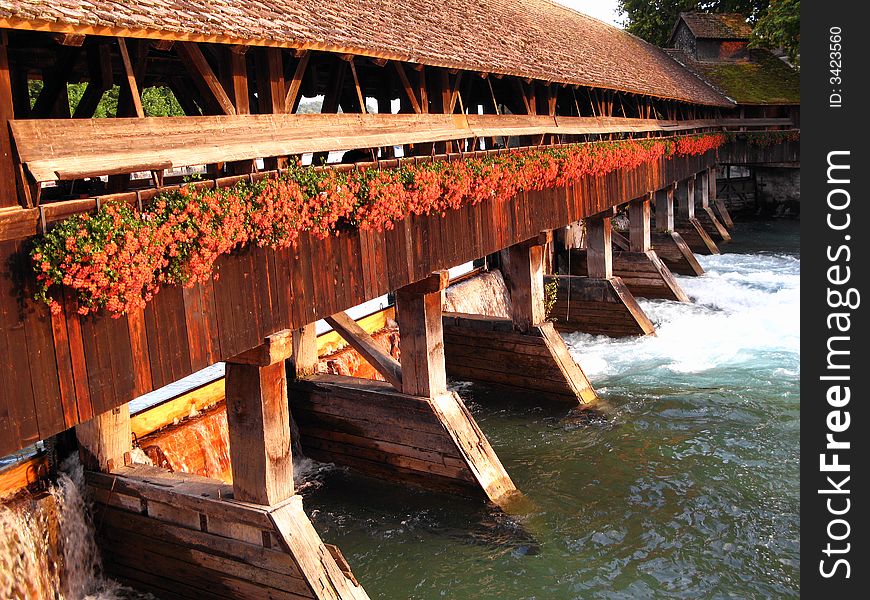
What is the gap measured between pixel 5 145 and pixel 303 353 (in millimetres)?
5307

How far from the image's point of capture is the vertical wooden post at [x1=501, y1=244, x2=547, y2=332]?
436 inches

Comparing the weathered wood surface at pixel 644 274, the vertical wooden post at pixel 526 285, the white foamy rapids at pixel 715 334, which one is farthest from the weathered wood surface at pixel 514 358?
the weathered wood surface at pixel 644 274

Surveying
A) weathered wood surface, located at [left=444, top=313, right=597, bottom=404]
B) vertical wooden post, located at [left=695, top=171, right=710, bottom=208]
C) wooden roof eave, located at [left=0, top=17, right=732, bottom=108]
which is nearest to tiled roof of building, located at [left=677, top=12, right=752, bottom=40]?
vertical wooden post, located at [left=695, top=171, right=710, bottom=208]

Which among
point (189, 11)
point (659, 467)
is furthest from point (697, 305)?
point (189, 11)

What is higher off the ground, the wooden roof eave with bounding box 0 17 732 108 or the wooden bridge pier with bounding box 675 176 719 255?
the wooden roof eave with bounding box 0 17 732 108

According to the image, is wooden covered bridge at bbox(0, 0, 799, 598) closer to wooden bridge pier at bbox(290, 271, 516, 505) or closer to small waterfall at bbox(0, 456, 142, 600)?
wooden bridge pier at bbox(290, 271, 516, 505)

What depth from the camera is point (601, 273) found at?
14.6m

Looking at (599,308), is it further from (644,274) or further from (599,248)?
(644,274)

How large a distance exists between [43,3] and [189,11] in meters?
1.13

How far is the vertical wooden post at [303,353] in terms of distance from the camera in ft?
29.8

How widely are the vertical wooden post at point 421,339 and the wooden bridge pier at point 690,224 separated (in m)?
17.1

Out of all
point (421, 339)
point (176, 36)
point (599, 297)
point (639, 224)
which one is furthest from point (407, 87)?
point (639, 224)

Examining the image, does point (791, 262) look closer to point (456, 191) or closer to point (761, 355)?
point (761, 355)

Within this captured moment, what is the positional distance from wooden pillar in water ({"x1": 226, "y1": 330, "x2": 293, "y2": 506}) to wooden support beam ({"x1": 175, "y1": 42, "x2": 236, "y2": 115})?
1735 mm
